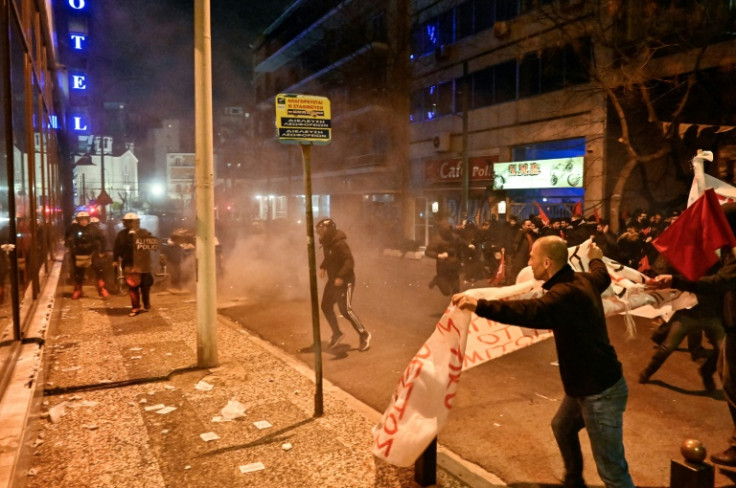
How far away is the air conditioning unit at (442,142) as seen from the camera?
79.6ft

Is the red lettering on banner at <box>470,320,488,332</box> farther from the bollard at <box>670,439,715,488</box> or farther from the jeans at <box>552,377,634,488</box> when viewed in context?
the bollard at <box>670,439,715,488</box>

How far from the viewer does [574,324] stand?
3.16 meters

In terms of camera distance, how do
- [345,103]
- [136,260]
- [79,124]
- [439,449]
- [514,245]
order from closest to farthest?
[439,449]
[136,260]
[514,245]
[79,124]
[345,103]

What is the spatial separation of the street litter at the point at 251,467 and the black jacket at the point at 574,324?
2122 mm

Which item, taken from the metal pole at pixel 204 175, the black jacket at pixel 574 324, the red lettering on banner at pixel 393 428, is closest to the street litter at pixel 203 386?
the metal pole at pixel 204 175

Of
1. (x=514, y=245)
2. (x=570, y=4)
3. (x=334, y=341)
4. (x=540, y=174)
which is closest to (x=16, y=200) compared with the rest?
(x=334, y=341)

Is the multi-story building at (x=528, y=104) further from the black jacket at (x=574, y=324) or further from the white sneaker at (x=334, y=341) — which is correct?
the black jacket at (x=574, y=324)

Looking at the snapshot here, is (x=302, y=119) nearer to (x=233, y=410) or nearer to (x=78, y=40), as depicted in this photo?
(x=233, y=410)

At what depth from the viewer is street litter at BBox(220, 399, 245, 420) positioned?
514 cm

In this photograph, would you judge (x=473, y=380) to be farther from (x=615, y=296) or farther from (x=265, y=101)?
(x=265, y=101)

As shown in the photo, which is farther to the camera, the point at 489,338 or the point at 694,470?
the point at 489,338

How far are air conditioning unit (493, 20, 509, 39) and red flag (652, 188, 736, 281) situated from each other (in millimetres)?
18667

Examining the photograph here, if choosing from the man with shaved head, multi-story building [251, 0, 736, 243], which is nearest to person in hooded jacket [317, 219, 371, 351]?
multi-story building [251, 0, 736, 243]

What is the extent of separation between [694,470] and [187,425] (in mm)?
3854
